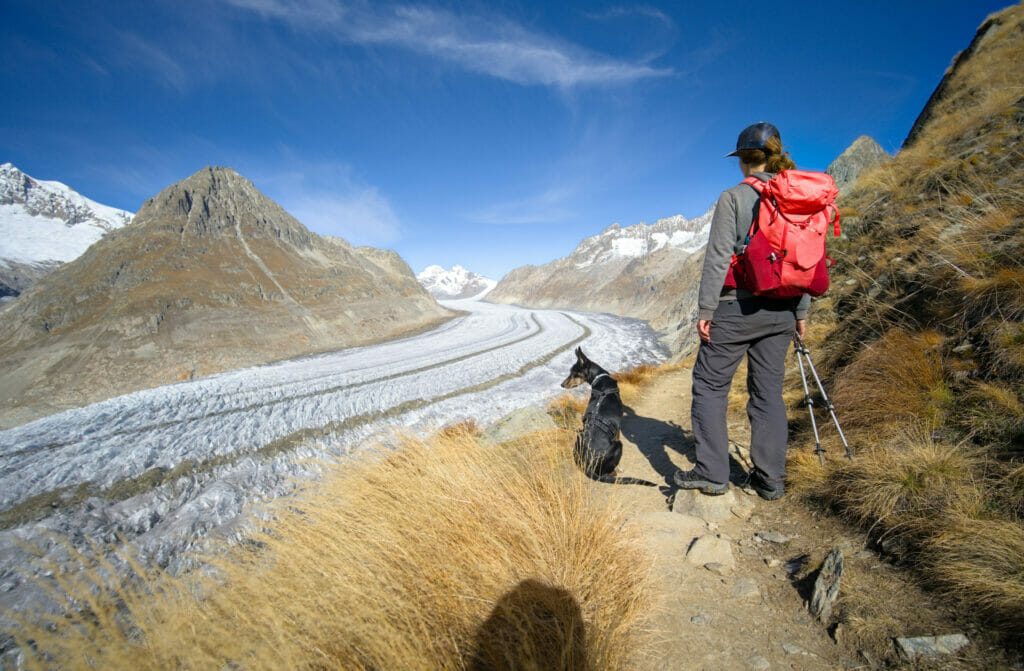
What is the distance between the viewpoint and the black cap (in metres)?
2.80

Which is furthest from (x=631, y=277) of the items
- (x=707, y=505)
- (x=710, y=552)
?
(x=710, y=552)

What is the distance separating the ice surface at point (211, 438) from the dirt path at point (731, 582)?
2.78 m

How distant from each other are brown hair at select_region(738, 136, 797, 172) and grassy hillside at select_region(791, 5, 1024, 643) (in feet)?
6.40

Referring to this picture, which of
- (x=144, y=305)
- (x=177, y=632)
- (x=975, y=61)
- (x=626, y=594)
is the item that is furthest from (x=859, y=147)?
(x=144, y=305)

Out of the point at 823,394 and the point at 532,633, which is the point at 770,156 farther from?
the point at 532,633

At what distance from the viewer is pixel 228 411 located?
8891mm

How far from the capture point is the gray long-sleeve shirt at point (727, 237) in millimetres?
2615

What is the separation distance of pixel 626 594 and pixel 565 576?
0.33 meters

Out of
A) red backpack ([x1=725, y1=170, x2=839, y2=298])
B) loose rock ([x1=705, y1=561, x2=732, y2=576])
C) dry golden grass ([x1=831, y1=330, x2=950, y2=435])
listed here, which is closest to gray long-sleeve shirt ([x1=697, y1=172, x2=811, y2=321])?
red backpack ([x1=725, y1=170, x2=839, y2=298])

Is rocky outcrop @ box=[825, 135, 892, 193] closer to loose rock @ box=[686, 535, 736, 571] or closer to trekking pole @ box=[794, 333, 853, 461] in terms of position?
trekking pole @ box=[794, 333, 853, 461]

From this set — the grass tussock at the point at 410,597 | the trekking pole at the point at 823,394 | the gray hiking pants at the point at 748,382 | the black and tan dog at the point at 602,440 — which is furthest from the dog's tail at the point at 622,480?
the trekking pole at the point at 823,394

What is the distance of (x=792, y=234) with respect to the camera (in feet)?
7.90

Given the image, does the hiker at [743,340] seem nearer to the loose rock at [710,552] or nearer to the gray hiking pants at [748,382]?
the gray hiking pants at [748,382]

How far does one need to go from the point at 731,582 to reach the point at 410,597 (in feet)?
6.00
